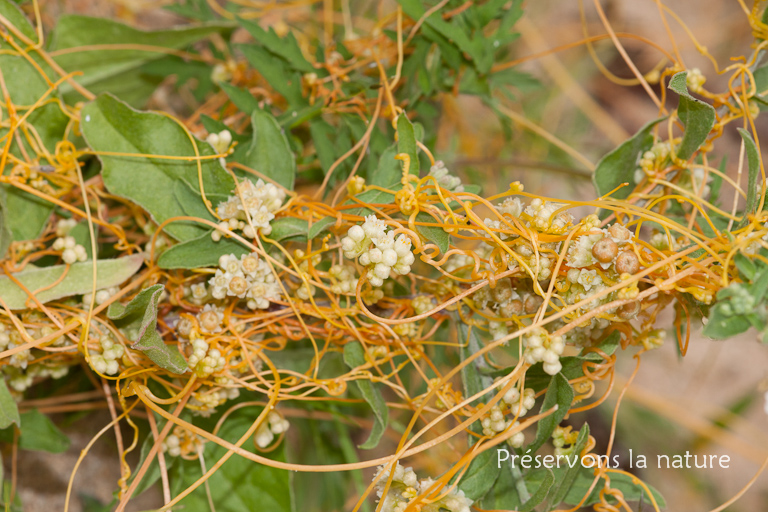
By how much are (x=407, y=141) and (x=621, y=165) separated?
0.36m

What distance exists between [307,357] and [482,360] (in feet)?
1.04

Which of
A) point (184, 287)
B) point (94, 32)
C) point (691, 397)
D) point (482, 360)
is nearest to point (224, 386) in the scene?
point (184, 287)

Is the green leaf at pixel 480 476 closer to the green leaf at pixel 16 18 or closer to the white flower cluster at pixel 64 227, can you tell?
the white flower cluster at pixel 64 227

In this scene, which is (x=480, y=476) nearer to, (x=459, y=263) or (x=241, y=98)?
(x=459, y=263)

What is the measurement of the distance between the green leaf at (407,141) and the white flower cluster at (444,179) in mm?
35

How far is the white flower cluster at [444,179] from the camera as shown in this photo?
2.75ft

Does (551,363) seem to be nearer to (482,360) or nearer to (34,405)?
(482,360)

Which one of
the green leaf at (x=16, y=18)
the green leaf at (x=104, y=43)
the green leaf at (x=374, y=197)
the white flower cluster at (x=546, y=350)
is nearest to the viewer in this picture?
the white flower cluster at (x=546, y=350)

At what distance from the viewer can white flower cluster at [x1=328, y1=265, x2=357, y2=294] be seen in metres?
0.84

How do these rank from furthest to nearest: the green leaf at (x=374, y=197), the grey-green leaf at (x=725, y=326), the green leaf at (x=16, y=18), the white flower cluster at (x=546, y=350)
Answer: the green leaf at (x=16, y=18) < the green leaf at (x=374, y=197) < the white flower cluster at (x=546, y=350) < the grey-green leaf at (x=725, y=326)

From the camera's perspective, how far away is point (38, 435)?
3.32 feet

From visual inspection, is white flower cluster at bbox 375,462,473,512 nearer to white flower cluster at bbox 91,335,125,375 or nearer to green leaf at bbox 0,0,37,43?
white flower cluster at bbox 91,335,125,375

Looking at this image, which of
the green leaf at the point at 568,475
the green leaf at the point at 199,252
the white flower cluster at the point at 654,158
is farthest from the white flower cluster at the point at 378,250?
the white flower cluster at the point at 654,158

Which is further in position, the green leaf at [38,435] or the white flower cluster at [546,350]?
the green leaf at [38,435]
